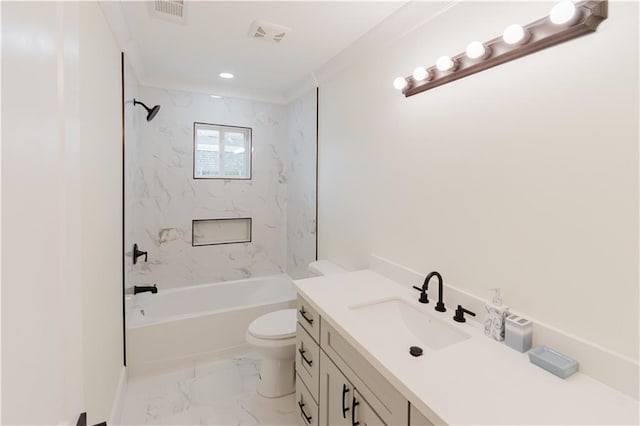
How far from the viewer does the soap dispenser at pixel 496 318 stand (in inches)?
47.7

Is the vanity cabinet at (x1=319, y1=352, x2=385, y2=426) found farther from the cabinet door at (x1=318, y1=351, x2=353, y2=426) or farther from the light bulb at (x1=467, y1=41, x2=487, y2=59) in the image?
the light bulb at (x1=467, y1=41, x2=487, y2=59)

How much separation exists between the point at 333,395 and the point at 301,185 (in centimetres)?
216

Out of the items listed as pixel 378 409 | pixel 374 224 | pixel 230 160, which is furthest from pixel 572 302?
pixel 230 160

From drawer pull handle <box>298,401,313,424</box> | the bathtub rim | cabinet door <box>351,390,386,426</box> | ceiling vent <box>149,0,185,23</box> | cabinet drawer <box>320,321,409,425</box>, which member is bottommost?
drawer pull handle <box>298,401,313,424</box>

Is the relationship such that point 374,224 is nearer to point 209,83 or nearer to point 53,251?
point 53,251

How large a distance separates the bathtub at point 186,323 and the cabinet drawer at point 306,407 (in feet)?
3.45

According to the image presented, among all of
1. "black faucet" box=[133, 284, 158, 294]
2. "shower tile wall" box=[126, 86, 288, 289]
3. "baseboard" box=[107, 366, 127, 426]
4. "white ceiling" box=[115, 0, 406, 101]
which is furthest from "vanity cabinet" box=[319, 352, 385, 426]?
"shower tile wall" box=[126, 86, 288, 289]

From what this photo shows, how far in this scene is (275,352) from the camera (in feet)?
6.79

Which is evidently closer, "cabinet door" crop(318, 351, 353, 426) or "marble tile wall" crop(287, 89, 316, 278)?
"cabinet door" crop(318, 351, 353, 426)

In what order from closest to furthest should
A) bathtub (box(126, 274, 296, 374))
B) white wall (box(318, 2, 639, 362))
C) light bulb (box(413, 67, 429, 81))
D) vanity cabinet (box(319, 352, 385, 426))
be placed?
1. white wall (box(318, 2, 639, 362))
2. vanity cabinet (box(319, 352, 385, 426))
3. light bulb (box(413, 67, 429, 81))
4. bathtub (box(126, 274, 296, 374))

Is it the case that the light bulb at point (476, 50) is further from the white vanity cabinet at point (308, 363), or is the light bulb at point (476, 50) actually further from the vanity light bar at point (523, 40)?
the white vanity cabinet at point (308, 363)

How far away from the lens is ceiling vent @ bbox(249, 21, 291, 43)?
1895 millimetres

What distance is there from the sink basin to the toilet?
0.79 meters

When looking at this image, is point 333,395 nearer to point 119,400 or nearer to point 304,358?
point 304,358
